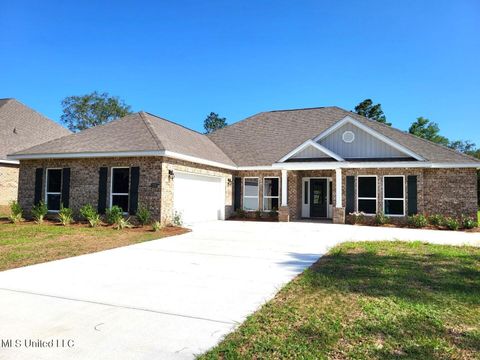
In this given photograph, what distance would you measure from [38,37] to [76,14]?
332 centimetres

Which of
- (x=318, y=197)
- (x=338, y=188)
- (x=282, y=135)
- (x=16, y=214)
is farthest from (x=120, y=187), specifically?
(x=282, y=135)

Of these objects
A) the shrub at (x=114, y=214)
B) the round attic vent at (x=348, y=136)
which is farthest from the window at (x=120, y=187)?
the round attic vent at (x=348, y=136)

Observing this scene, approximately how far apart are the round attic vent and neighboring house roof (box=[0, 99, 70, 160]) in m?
20.6

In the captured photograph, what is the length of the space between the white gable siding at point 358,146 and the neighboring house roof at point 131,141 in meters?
5.97

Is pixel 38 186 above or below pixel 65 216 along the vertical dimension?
above

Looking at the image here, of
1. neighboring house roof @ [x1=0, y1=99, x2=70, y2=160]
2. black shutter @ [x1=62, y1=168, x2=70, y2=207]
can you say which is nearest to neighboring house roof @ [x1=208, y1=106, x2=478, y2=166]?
black shutter @ [x1=62, y1=168, x2=70, y2=207]

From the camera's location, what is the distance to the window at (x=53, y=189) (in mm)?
15989

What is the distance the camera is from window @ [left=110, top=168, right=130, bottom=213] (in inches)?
585

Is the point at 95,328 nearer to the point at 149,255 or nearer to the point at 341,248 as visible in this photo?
the point at 149,255

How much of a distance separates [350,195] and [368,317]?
550 inches

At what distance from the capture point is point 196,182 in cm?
1730

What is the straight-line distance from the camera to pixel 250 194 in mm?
20516

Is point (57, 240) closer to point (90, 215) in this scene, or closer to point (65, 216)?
point (90, 215)

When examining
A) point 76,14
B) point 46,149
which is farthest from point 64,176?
point 76,14
